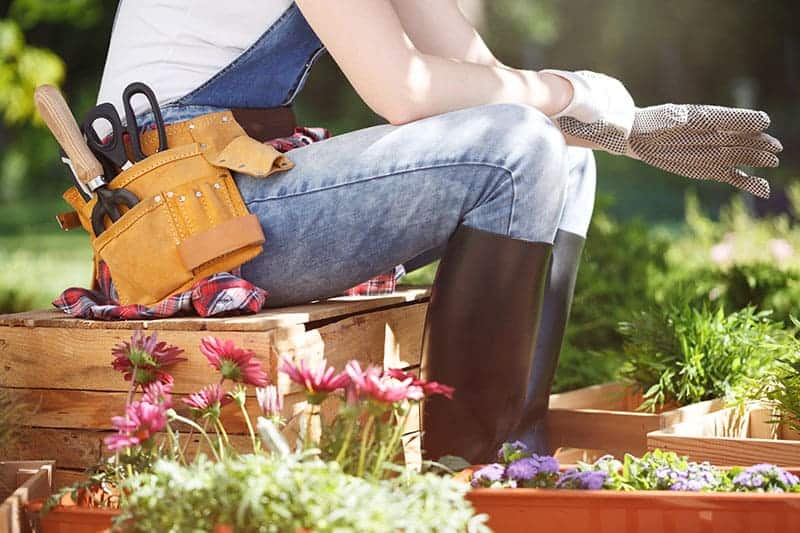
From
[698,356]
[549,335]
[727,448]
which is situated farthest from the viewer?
[698,356]

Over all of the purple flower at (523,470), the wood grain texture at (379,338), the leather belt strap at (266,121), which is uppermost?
the leather belt strap at (266,121)

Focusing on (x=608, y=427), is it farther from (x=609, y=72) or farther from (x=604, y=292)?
(x=609, y=72)

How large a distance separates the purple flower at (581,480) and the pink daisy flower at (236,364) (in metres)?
0.40

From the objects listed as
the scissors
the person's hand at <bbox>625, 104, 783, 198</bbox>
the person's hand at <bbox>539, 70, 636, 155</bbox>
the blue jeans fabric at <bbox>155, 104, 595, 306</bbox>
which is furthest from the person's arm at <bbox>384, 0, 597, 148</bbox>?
the scissors

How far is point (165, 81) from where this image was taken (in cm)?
185

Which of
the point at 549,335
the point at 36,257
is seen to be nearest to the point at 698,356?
the point at 549,335

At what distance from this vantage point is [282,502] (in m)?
1.09

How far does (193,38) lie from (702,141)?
93cm

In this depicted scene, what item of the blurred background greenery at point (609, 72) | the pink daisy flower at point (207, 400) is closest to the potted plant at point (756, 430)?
the pink daisy flower at point (207, 400)

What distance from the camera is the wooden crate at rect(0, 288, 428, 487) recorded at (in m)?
1.68

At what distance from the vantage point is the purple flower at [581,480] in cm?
141

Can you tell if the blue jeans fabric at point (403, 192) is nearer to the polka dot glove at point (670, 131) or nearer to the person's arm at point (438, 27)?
the polka dot glove at point (670, 131)

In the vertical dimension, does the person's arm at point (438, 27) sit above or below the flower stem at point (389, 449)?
above

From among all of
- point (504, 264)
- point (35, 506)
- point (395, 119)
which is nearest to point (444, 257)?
point (504, 264)
